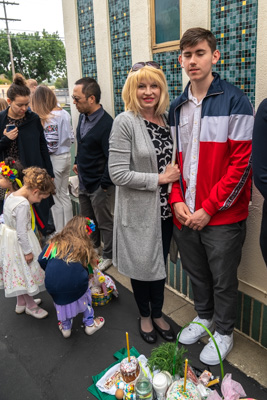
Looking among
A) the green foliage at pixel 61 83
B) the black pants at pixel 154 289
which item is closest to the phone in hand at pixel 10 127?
the black pants at pixel 154 289

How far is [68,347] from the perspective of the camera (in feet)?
9.02

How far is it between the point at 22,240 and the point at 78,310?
729 millimetres

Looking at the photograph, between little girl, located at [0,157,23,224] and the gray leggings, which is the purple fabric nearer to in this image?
the gray leggings

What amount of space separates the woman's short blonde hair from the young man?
94 mm

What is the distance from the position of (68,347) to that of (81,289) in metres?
0.47

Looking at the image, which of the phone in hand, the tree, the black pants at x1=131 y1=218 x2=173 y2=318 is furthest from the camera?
the tree

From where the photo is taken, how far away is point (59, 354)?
105 inches

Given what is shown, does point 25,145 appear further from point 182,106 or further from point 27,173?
point 182,106

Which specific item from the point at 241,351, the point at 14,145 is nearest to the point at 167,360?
the point at 241,351

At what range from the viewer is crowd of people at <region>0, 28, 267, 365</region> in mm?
2096

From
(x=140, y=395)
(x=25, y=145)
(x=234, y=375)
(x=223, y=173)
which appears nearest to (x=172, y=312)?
(x=234, y=375)

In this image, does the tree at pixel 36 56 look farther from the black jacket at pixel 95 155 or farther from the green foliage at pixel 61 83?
the black jacket at pixel 95 155

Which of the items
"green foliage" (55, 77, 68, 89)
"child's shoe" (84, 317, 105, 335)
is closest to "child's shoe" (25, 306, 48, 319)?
"child's shoe" (84, 317, 105, 335)

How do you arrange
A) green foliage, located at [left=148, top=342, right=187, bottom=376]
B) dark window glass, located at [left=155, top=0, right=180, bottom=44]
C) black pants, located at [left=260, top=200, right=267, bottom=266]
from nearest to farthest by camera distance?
black pants, located at [left=260, top=200, right=267, bottom=266] < green foliage, located at [left=148, top=342, right=187, bottom=376] < dark window glass, located at [left=155, top=0, right=180, bottom=44]
